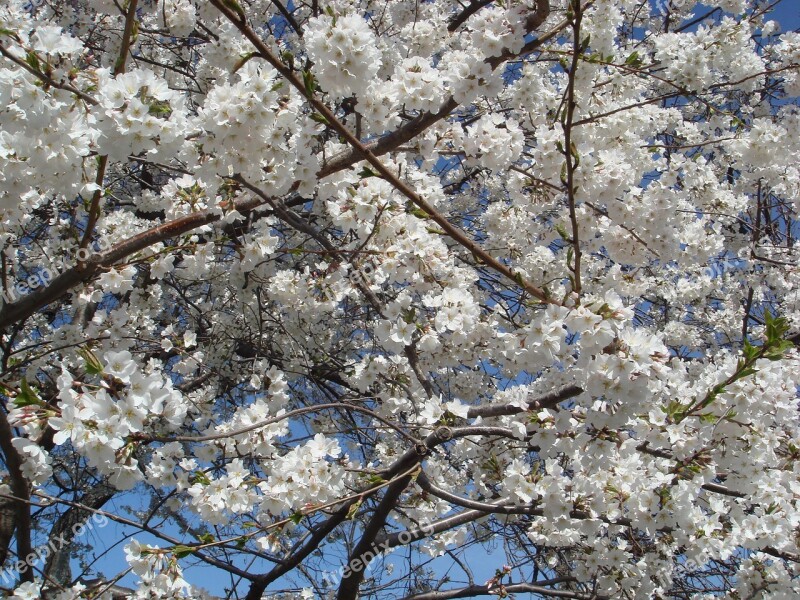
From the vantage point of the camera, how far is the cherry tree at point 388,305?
2244 mm

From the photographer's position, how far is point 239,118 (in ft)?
7.94

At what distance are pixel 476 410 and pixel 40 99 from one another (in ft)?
7.27

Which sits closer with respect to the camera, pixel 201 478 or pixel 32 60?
pixel 32 60

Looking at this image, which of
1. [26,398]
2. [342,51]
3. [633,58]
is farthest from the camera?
[633,58]

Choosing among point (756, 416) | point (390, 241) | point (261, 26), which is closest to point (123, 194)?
point (261, 26)

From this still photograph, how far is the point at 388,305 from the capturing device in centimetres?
328

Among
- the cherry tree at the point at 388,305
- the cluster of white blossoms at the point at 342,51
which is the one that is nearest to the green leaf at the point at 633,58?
the cherry tree at the point at 388,305

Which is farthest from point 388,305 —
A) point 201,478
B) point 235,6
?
point 235,6

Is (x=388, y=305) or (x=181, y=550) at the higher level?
(x=388, y=305)

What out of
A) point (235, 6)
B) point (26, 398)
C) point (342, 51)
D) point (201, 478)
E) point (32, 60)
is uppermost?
point (342, 51)

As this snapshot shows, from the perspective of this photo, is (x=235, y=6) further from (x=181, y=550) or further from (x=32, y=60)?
(x=181, y=550)

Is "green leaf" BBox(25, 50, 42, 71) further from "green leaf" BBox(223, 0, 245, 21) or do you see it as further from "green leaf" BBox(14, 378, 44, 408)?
"green leaf" BBox(14, 378, 44, 408)

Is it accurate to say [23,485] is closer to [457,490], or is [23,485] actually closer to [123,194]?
[457,490]

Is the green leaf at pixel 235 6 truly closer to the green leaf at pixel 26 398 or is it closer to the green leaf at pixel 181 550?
the green leaf at pixel 26 398
